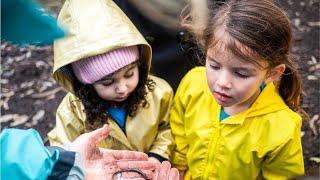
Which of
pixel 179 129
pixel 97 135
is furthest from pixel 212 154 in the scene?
pixel 97 135

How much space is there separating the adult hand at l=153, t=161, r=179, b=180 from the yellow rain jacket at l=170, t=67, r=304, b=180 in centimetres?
10

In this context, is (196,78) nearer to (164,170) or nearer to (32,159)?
(164,170)

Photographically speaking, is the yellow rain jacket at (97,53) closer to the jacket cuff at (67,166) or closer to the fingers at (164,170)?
the fingers at (164,170)

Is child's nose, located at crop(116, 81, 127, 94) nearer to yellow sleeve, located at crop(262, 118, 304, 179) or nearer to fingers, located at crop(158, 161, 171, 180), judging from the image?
fingers, located at crop(158, 161, 171, 180)

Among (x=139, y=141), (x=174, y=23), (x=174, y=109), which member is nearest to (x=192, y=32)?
(x=174, y=23)

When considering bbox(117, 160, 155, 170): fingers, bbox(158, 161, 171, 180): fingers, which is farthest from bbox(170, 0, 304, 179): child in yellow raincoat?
bbox(117, 160, 155, 170): fingers

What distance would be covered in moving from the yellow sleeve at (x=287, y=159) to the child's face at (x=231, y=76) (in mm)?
256

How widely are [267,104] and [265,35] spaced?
34cm

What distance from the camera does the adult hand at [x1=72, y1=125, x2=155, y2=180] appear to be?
6.03ft

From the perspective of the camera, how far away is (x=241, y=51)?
1810 mm

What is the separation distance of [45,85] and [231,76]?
2.09 meters

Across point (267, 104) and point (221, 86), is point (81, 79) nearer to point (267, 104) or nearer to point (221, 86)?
point (221, 86)

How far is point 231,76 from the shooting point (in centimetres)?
185

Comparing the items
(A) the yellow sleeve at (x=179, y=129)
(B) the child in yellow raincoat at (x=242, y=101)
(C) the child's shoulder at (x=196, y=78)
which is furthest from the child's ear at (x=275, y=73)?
(A) the yellow sleeve at (x=179, y=129)
